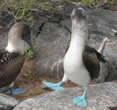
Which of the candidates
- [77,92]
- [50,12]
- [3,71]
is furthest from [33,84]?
[50,12]

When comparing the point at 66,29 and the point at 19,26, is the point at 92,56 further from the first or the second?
the point at 66,29

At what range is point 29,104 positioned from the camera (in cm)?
393

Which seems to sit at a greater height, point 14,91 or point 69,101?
point 69,101

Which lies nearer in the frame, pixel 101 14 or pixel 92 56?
pixel 92 56

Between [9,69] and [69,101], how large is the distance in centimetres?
145

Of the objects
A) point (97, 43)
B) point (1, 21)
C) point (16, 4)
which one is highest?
point (16, 4)

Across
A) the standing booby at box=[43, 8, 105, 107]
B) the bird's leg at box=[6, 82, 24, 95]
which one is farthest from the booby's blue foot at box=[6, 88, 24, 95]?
the standing booby at box=[43, 8, 105, 107]

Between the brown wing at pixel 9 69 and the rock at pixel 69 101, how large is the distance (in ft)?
3.33

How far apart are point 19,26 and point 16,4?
1.33 m

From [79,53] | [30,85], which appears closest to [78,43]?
[79,53]

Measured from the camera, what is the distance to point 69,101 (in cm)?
392

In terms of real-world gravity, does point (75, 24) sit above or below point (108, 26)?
above

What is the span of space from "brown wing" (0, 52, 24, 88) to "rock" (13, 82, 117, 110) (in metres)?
1.02

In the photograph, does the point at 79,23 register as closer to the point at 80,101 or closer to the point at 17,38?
the point at 80,101
